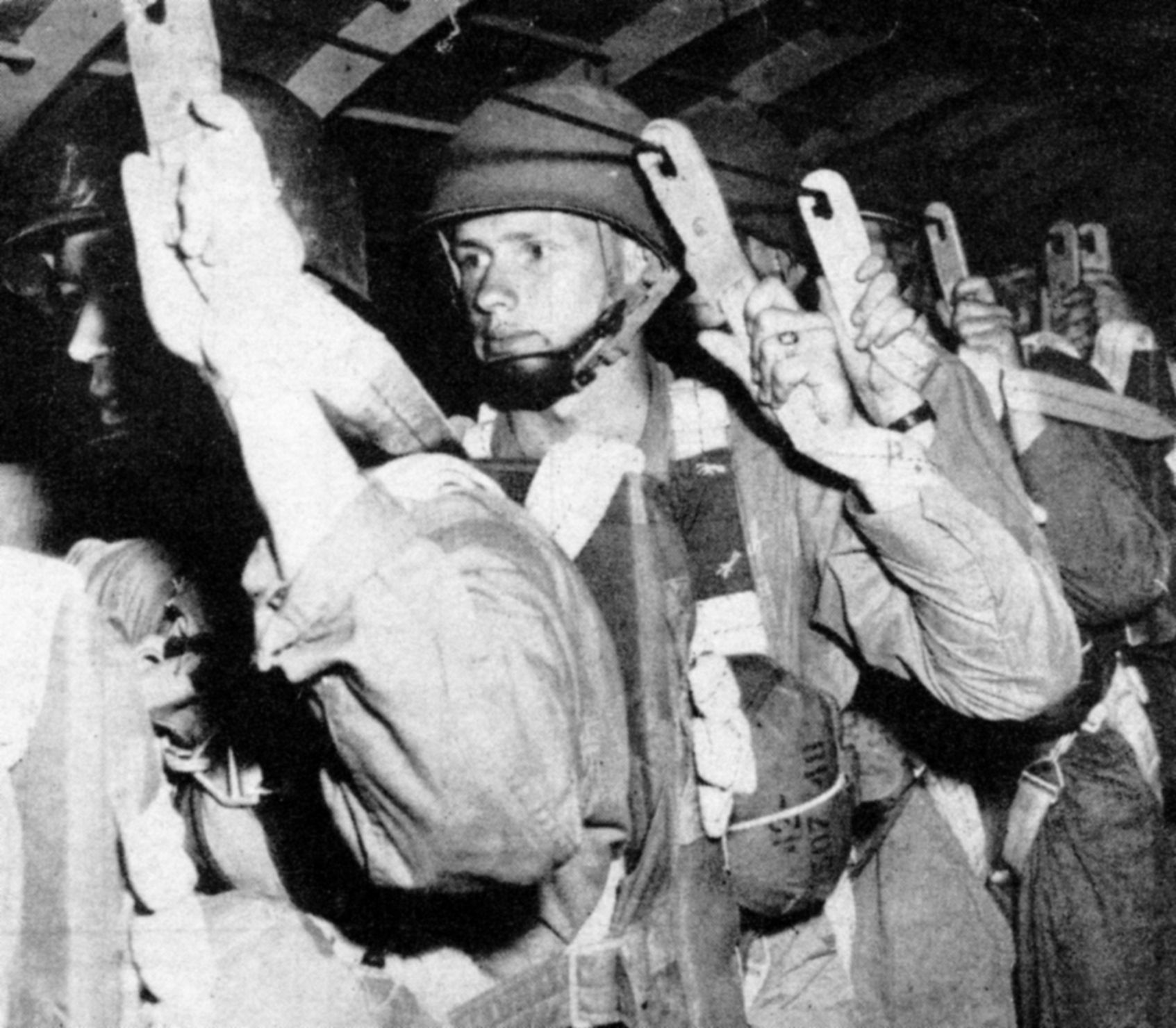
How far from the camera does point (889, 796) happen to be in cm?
316

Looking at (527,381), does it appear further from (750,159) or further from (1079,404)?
(1079,404)

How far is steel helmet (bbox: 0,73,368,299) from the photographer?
249 centimetres

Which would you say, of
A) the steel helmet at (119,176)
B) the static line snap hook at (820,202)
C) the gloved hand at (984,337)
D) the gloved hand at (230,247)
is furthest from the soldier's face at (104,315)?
the gloved hand at (984,337)

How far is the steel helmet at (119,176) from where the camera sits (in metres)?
2.49

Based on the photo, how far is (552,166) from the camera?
9.95 feet

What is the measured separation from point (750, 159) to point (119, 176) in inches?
85.9

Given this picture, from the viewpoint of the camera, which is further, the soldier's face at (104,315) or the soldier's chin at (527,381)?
the soldier's chin at (527,381)

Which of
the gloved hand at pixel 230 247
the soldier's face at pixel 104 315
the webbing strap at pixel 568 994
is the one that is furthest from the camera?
the soldier's face at pixel 104 315

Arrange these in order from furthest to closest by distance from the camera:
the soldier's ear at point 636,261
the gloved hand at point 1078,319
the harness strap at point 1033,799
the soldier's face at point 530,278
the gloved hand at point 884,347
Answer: the gloved hand at point 1078,319
the harness strap at point 1033,799
the soldier's ear at point 636,261
the soldier's face at point 530,278
the gloved hand at point 884,347

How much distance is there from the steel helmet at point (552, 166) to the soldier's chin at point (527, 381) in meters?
0.44

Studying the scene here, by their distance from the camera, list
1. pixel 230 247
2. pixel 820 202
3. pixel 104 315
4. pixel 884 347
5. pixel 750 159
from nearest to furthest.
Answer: pixel 230 247
pixel 820 202
pixel 884 347
pixel 104 315
pixel 750 159

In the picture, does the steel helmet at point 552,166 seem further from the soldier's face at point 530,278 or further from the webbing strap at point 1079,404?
the webbing strap at point 1079,404

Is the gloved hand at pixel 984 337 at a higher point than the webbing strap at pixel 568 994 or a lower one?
higher

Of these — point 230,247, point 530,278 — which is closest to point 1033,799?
point 530,278
